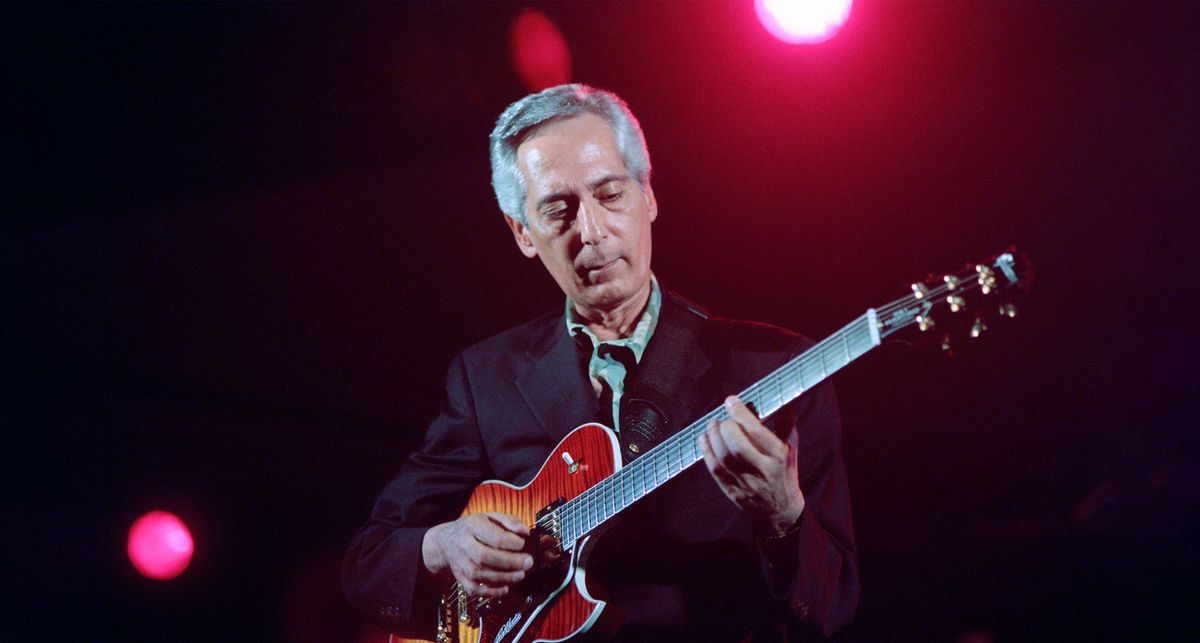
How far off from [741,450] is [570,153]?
1.35m

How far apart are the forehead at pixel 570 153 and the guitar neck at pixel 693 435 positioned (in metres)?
1.02

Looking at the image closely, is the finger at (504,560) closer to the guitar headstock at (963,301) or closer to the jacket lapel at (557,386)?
the jacket lapel at (557,386)

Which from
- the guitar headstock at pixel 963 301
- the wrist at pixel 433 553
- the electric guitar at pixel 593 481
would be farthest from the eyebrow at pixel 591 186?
the guitar headstock at pixel 963 301

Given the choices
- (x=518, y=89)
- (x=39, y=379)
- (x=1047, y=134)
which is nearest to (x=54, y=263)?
(x=39, y=379)

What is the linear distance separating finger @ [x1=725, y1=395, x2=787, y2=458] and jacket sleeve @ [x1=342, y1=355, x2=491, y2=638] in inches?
50.3

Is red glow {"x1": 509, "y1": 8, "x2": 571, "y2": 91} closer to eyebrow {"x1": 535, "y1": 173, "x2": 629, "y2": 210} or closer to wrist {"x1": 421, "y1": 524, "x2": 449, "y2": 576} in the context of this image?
eyebrow {"x1": 535, "y1": 173, "x2": 629, "y2": 210}

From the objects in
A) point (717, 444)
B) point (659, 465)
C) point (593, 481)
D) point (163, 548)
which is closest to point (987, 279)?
point (717, 444)

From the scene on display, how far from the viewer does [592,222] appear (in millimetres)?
2826

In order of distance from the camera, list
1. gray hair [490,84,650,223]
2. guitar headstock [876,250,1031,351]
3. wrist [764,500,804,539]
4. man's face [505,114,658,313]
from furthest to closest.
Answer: gray hair [490,84,650,223], man's face [505,114,658,313], wrist [764,500,804,539], guitar headstock [876,250,1031,351]

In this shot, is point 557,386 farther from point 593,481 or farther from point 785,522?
point 785,522

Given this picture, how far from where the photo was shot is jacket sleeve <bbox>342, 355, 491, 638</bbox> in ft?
9.25

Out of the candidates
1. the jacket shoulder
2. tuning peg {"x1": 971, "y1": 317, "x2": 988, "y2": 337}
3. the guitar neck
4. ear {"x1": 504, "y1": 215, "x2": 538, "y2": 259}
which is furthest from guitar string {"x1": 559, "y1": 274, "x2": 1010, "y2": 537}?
ear {"x1": 504, "y1": 215, "x2": 538, "y2": 259}

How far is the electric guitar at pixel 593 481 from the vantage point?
1.82m

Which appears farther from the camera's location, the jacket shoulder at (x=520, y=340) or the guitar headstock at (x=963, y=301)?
the jacket shoulder at (x=520, y=340)
